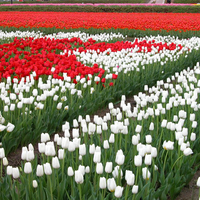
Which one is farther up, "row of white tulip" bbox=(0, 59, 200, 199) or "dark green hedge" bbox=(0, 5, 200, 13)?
"dark green hedge" bbox=(0, 5, 200, 13)

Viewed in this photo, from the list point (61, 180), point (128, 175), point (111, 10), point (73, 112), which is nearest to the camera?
point (128, 175)

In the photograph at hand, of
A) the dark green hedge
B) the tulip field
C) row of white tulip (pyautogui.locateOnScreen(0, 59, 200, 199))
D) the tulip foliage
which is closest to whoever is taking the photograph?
row of white tulip (pyautogui.locateOnScreen(0, 59, 200, 199))

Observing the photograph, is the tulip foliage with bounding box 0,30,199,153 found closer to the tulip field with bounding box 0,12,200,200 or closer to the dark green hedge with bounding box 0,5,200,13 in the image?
the tulip field with bounding box 0,12,200,200

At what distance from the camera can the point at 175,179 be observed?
8.84 ft

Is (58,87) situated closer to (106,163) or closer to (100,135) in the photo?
(100,135)

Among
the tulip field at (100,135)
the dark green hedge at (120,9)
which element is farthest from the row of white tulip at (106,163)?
the dark green hedge at (120,9)

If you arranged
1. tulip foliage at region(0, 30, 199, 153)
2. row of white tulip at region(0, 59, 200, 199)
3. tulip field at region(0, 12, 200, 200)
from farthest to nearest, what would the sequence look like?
tulip foliage at region(0, 30, 199, 153) < tulip field at region(0, 12, 200, 200) < row of white tulip at region(0, 59, 200, 199)

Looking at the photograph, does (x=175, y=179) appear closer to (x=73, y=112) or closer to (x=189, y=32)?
(x=73, y=112)

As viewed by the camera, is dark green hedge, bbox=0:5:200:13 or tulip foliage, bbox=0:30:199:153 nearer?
tulip foliage, bbox=0:30:199:153

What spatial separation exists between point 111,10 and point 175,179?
1100 inches

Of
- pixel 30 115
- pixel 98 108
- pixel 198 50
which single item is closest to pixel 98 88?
pixel 98 108

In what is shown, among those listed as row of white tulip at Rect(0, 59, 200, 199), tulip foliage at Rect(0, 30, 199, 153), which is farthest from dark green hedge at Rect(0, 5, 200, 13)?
row of white tulip at Rect(0, 59, 200, 199)

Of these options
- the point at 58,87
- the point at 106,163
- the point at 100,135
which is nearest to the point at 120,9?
the point at 58,87

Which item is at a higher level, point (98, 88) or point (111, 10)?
point (111, 10)
